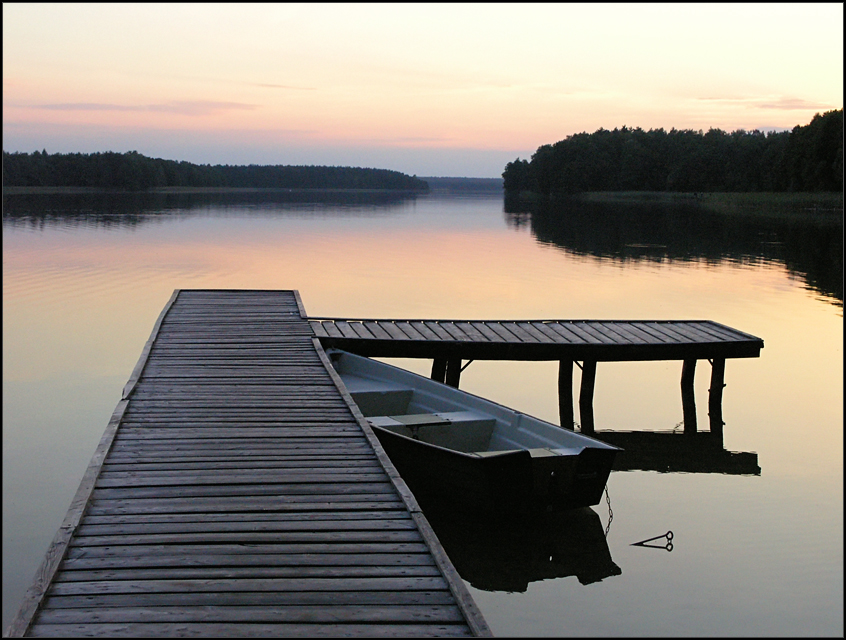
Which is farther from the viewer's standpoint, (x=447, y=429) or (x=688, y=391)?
(x=688, y=391)

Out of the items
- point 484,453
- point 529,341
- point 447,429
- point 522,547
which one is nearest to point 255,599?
point 484,453

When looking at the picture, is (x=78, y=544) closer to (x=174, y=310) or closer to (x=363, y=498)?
(x=363, y=498)

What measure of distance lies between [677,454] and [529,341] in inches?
104

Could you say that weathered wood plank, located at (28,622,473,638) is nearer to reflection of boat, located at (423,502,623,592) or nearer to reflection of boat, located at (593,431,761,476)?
reflection of boat, located at (423,502,623,592)

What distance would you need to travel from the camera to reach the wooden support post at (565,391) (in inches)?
508

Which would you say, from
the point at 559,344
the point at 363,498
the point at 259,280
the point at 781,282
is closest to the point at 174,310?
the point at 559,344

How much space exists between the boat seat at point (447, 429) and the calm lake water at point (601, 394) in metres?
0.90

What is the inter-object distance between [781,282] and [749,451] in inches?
686

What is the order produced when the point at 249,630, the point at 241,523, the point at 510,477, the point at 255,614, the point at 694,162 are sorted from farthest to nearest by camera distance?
the point at 694,162
the point at 510,477
the point at 241,523
the point at 255,614
the point at 249,630

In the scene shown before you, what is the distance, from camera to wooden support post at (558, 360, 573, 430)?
1291 centimetres

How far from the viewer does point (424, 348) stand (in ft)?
40.1

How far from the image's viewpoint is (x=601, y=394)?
45.9 feet

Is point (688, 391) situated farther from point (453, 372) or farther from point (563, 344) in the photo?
point (453, 372)

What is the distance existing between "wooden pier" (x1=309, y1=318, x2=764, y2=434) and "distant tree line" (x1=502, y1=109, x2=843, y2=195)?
198 ft
